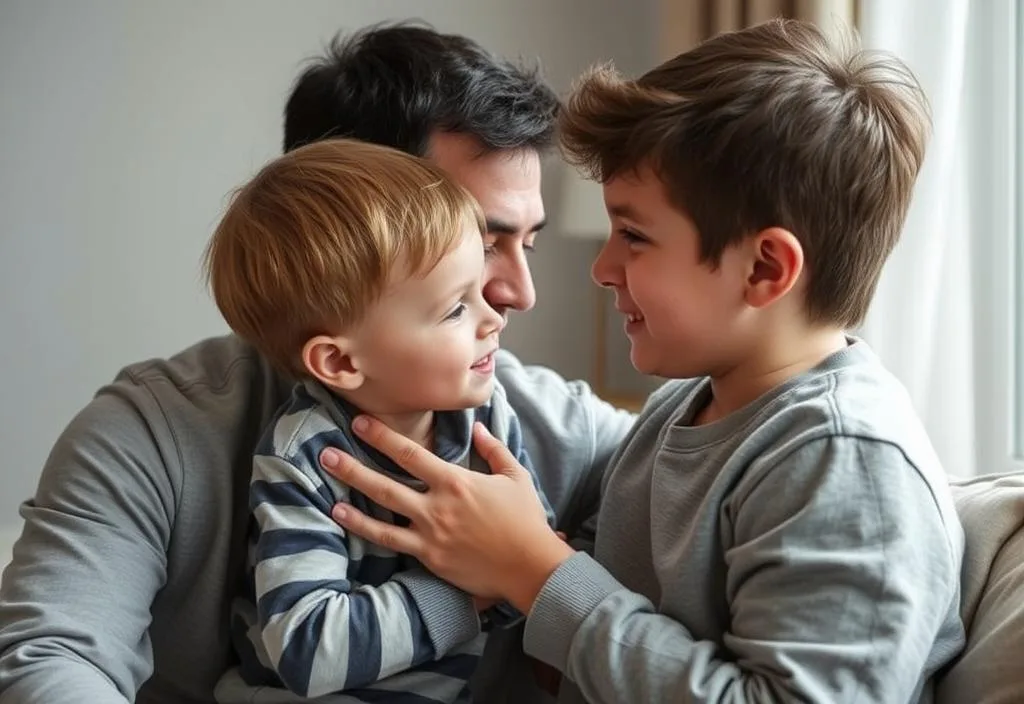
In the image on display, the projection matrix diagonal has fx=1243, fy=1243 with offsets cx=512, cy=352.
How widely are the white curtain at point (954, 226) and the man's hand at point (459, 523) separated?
1.19 meters

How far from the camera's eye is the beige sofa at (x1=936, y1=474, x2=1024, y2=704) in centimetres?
122

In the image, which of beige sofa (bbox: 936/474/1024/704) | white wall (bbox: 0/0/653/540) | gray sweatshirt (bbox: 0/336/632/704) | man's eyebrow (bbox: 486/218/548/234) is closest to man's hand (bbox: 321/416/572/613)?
gray sweatshirt (bbox: 0/336/632/704)

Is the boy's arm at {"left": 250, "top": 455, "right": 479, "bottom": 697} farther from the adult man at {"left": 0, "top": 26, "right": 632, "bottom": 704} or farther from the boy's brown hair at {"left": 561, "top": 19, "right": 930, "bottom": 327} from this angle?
the boy's brown hair at {"left": 561, "top": 19, "right": 930, "bottom": 327}

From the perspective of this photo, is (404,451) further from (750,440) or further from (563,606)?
(750,440)

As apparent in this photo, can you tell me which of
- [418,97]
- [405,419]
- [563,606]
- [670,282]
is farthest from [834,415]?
[418,97]

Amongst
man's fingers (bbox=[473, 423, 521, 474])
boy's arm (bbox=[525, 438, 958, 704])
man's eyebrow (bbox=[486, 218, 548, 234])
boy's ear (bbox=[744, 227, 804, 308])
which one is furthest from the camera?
man's eyebrow (bbox=[486, 218, 548, 234])

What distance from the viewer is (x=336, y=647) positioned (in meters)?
1.34

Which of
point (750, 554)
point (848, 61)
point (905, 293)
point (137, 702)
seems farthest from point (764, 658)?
point (905, 293)

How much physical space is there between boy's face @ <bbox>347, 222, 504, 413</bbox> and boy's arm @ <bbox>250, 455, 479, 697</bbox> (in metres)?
0.15

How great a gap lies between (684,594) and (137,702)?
833 mm

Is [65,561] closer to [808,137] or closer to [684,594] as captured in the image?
[684,594]

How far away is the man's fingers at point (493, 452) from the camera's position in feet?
5.01

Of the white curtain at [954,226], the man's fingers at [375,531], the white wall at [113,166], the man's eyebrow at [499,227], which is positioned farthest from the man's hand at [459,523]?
the white wall at [113,166]

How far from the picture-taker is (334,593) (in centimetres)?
137
